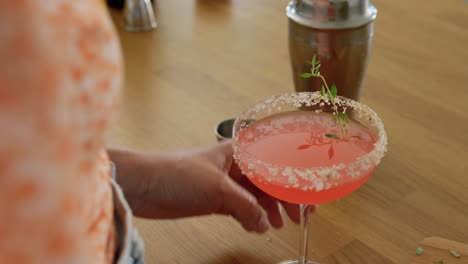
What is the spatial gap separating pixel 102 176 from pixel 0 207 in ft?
0.32

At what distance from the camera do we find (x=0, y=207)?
33cm

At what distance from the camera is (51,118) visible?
33 centimetres

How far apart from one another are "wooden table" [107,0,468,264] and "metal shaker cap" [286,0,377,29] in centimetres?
24

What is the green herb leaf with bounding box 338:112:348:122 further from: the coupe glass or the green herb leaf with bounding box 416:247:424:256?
the green herb leaf with bounding box 416:247:424:256

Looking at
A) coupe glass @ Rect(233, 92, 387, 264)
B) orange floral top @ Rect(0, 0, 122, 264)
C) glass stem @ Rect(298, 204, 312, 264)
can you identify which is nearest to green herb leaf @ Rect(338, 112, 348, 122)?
coupe glass @ Rect(233, 92, 387, 264)

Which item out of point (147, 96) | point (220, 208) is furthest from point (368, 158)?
point (147, 96)

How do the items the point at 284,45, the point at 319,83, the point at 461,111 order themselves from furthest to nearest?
the point at 284,45, the point at 461,111, the point at 319,83

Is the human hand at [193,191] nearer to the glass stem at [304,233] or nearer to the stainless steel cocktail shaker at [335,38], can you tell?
the glass stem at [304,233]

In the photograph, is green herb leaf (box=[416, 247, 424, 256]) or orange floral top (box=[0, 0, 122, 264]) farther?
green herb leaf (box=[416, 247, 424, 256])

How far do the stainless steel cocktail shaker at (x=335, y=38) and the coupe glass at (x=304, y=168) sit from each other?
0.13 m

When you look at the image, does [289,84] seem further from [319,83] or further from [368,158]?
[368,158]

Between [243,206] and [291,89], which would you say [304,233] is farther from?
[291,89]

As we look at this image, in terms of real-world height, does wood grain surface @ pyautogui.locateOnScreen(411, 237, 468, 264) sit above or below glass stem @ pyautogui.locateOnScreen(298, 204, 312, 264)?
below

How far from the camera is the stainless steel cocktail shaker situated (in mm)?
994
